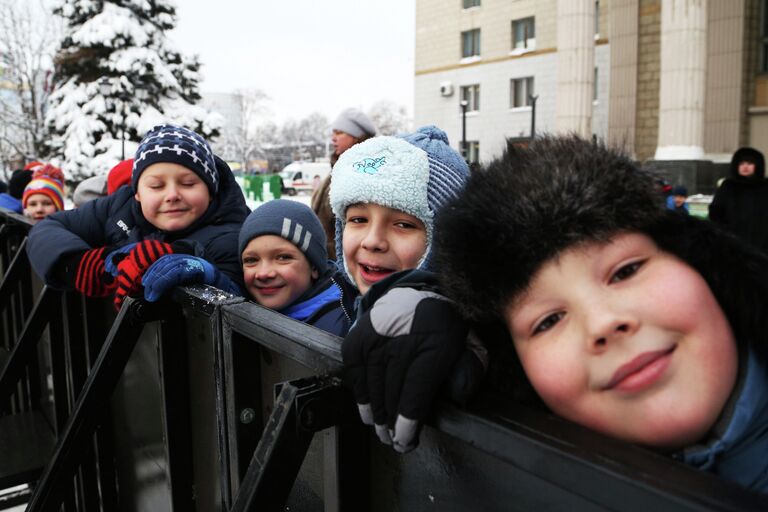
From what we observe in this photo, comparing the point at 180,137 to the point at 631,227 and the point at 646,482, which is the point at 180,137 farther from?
the point at 646,482

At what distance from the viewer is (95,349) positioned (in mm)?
2801

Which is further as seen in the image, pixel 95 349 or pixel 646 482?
pixel 95 349

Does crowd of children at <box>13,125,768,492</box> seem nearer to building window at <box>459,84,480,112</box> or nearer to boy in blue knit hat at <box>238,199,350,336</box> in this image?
boy in blue knit hat at <box>238,199,350,336</box>

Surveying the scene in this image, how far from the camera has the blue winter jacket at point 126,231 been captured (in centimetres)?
262

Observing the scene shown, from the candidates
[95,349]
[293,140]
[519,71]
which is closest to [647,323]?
[95,349]

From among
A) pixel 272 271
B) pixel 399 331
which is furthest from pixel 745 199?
pixel 399 331


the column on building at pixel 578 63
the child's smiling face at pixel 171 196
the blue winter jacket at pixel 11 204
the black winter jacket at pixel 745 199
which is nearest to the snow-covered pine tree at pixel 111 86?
the column on building at pixel 578 63

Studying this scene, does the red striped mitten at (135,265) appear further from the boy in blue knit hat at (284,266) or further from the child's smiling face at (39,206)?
the child's smiling face at (39,206)

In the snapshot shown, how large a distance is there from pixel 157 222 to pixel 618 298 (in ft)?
6.99

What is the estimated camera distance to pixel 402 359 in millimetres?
933

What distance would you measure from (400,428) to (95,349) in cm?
226

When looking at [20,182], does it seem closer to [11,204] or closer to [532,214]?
[11,204]

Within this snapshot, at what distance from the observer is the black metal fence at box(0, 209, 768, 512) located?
2.42 feet

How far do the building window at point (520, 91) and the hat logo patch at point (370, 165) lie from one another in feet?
113
